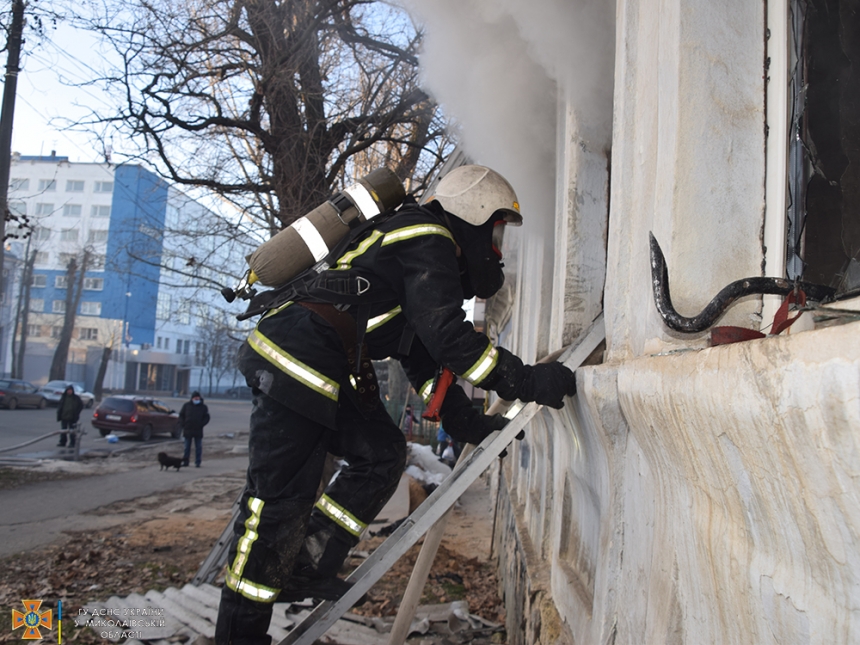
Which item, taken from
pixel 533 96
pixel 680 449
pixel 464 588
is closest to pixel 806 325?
pixel 680 449

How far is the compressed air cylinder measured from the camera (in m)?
2.97

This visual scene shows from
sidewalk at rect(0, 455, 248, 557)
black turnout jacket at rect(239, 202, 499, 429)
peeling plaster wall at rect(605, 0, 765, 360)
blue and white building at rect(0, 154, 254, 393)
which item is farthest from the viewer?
blue and white building at rect(0, 154, 254, 393)

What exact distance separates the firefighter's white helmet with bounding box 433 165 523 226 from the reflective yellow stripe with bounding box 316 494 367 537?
135 cm

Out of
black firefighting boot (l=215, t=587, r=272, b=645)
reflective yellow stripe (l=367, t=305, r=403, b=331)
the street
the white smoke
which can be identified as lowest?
the street

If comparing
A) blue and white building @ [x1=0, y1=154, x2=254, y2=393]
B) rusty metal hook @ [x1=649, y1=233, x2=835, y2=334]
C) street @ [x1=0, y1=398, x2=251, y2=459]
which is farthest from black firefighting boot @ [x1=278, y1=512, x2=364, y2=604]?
blue and white building @ [x1=0, y1=154, x2=254, y2=393]

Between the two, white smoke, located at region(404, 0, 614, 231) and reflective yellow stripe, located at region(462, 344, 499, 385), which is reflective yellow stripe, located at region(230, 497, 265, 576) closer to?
reflective yellow stripe, located at region(462, 344, 499, 385)

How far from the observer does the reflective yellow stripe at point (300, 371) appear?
2.79 meters

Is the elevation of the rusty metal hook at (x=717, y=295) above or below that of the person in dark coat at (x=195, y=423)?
above

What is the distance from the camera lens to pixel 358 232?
2.93m

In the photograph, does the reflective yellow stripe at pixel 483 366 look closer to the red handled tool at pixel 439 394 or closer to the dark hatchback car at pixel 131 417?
the red handled tool at pixel 439 394

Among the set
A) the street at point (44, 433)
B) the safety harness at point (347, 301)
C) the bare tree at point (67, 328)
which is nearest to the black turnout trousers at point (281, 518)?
the safety harness at point (347, 301)

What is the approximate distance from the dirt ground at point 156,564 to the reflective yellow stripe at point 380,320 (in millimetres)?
2677

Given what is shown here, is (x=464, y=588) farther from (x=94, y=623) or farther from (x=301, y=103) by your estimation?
(x=301, y=103)

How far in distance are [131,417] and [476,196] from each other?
67.1ft
